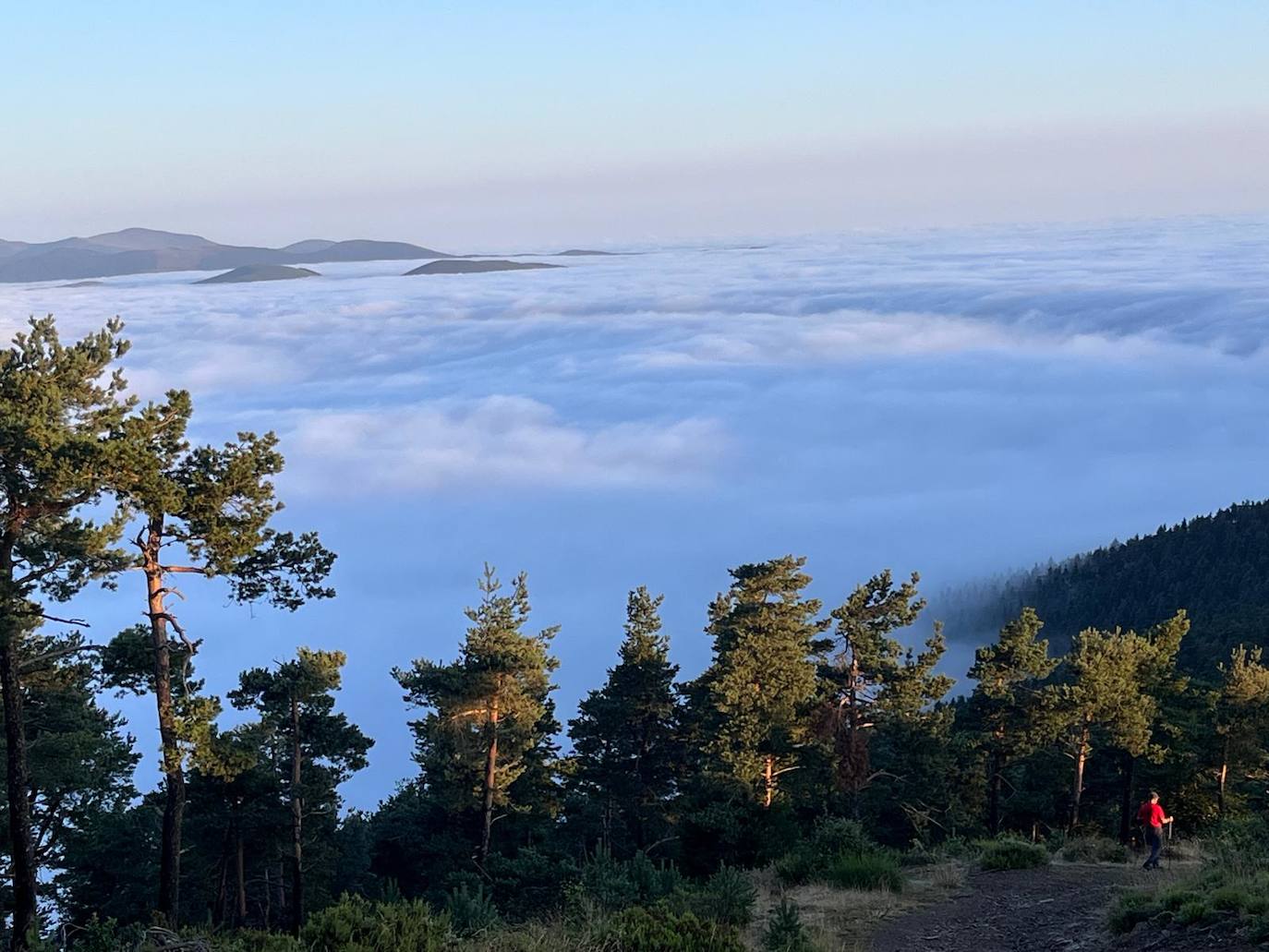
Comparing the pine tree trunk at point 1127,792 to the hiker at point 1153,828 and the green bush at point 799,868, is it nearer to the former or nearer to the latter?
the hiker at point 1153,828

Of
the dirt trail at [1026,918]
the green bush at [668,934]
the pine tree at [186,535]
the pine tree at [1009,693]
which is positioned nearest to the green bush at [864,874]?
the dirt trail at [1026,918]

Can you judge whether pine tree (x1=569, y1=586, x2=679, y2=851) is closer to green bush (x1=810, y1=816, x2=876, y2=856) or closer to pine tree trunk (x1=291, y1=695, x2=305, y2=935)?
pine tree trunk (x1=291, y1=695, x2=305, y2=935)

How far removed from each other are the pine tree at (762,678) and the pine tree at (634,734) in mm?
1780

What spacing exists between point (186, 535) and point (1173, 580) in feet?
365

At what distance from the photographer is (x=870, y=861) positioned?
13172 millimetres

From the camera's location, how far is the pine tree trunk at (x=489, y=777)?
2184 centimetres

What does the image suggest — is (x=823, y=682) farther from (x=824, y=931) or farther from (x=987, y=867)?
(x=824, y=931)

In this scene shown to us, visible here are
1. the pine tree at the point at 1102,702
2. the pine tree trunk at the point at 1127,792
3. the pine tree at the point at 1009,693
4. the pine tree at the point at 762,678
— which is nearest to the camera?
the pine tree at the point at 762,678

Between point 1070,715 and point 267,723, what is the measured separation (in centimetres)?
1673

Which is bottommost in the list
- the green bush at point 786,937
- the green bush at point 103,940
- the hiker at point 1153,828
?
the hiker at point 1153,828

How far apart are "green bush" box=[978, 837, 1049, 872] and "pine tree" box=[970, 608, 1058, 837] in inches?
486

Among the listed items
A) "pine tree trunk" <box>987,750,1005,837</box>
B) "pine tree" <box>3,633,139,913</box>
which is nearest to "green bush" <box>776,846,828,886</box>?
"pine tree" <box>3,633,139,913</box>

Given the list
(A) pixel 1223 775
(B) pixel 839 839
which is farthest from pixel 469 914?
(A) pixel 1223 775

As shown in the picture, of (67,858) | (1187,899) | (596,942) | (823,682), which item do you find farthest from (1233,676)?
(67,858)
